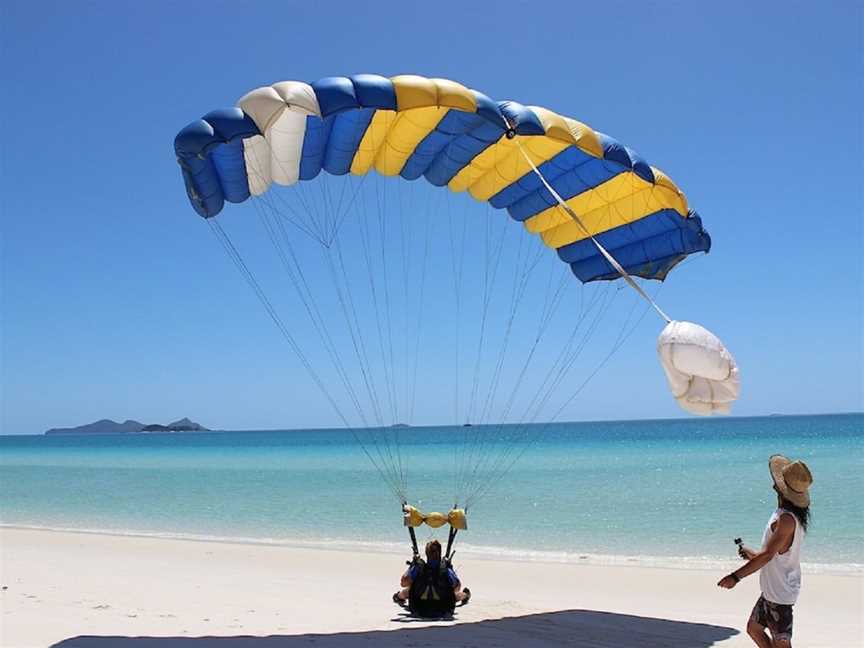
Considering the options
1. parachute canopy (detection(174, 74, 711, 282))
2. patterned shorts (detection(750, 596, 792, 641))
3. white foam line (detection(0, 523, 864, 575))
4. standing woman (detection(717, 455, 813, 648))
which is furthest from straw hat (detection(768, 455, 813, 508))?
white foam line (detection(0, 523, 864, 575))

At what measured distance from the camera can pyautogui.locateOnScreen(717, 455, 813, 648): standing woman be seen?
444 cm

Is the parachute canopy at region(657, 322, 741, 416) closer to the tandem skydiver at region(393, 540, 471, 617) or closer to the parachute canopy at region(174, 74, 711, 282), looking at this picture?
the parachute canopy at region(174, 74, 711, 282)

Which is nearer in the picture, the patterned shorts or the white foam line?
the patterned shorts

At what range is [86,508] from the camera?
22219 mm

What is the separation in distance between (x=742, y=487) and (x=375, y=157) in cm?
1878

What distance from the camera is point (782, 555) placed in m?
4.51

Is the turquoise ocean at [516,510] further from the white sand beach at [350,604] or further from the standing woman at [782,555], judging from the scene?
the standing woman at [782,555]

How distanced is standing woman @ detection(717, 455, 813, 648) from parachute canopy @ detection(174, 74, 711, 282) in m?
3.26

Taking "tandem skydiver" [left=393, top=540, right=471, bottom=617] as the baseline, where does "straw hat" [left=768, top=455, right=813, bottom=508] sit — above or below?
above

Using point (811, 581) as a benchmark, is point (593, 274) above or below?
above

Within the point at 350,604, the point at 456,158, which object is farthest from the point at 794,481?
the point at 350,604

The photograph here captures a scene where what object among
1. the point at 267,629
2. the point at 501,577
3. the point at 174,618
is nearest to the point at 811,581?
the point at 501,577

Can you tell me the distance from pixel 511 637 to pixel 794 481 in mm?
2911

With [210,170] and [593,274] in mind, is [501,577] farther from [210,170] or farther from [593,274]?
[210,170]
